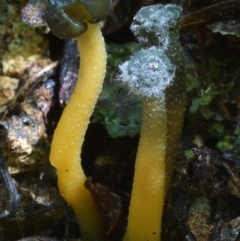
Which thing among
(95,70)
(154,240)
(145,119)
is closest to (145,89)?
(145,119)

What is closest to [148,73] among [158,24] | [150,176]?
[158,24]

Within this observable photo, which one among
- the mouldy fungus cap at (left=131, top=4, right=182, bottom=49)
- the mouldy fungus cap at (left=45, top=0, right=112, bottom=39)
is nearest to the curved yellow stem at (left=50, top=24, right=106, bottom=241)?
the mouldy fungus cap at (left=45, top=0, right=112, bottom=39)

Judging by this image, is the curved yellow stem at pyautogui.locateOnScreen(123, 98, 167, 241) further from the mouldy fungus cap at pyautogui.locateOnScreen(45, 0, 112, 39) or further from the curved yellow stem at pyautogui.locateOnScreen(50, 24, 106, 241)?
the mouldy fungus cap at pyautogui.locateOnScreen(45, 0, 112, 39)

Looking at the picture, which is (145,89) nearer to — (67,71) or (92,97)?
(92,97)

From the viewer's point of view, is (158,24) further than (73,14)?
Yes

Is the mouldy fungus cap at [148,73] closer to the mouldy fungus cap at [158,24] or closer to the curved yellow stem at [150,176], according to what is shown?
the curved yellow stem at [150,176]

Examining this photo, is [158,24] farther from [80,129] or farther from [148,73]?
[80,129]

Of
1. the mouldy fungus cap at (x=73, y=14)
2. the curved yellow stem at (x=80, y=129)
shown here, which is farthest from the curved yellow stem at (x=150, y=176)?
the mouldy fungus cap at (x=73, y=14)
